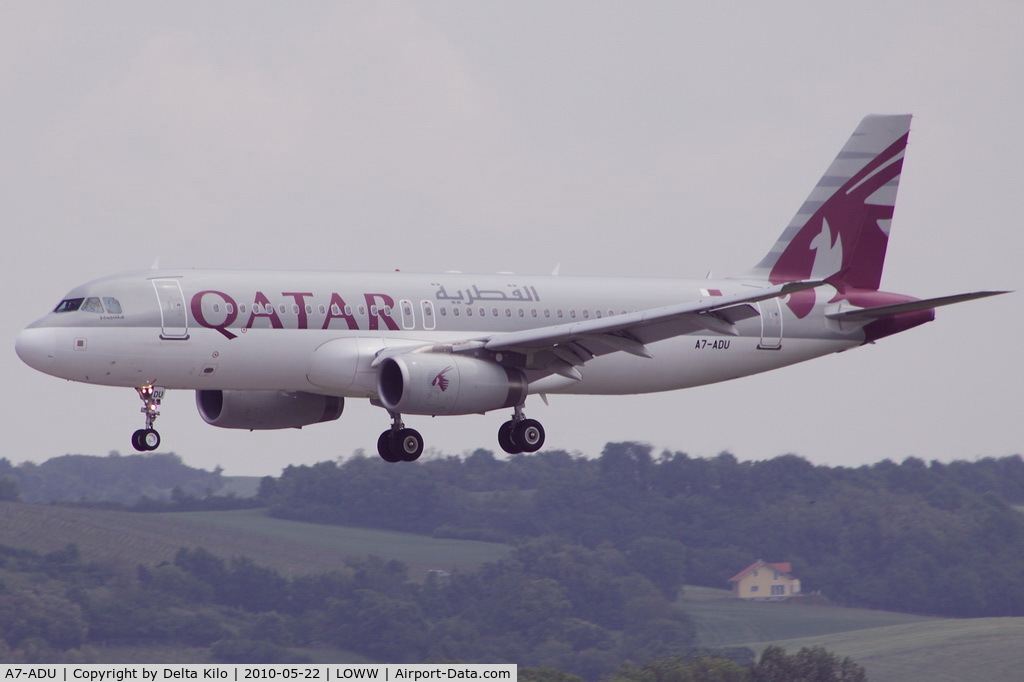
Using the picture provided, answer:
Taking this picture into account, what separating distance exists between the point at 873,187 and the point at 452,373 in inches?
712

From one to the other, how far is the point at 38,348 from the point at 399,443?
33.1ft

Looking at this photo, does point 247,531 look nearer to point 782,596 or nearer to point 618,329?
point 782,596

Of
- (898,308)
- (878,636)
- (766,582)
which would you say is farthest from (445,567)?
(898,308)

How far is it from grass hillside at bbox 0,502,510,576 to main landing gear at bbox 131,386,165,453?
9860 centimetres

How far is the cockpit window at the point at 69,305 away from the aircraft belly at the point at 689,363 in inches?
541

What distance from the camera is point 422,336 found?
43.8m

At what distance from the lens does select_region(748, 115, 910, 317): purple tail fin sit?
2040 inches

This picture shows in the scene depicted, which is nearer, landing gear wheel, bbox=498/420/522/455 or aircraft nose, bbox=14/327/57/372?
aircraft nose, bbox=14/327/57/372

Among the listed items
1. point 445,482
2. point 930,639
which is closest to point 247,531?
point 445,482

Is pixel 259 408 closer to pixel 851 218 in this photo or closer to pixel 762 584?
pixel 851 218

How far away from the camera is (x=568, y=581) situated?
451ft

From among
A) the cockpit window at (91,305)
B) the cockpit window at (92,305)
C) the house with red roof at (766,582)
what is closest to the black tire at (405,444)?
the cockpit window at (91,305)

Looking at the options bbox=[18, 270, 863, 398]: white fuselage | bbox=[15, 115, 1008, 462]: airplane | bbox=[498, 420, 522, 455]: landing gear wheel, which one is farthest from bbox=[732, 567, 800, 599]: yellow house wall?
bbox=[498, 420, 522, 455]: landing gear wheel

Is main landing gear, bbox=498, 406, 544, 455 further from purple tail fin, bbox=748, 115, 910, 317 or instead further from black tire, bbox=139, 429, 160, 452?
purple tail fin, bbox=748, 115, 910, 317
